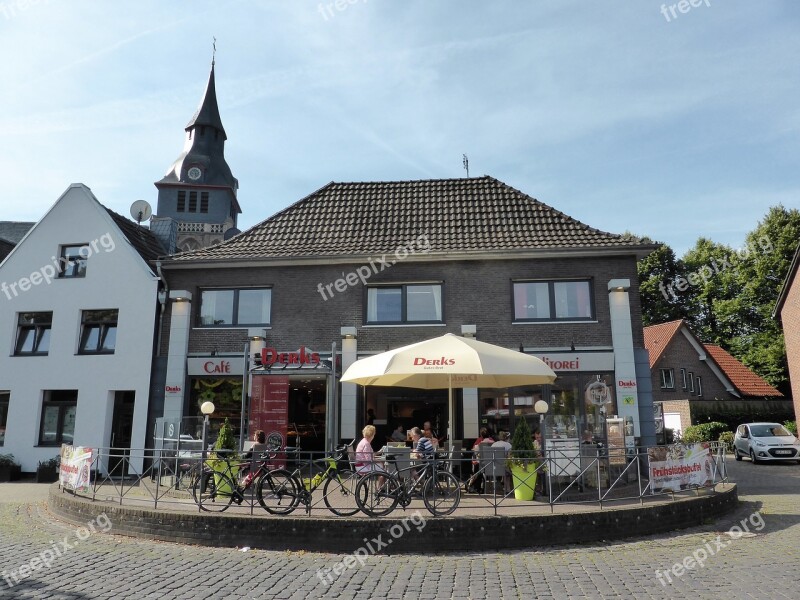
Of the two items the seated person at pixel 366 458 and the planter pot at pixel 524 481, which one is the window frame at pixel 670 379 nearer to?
the planter pot at pixel 524 481

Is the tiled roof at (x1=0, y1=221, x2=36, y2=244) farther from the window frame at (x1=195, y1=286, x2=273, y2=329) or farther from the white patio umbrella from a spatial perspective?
the white patio umbrella

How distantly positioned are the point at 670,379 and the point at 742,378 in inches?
236

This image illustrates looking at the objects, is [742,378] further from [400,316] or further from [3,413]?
[3,413]

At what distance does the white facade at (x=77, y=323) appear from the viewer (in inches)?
747

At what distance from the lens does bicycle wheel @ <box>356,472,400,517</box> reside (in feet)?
31.5

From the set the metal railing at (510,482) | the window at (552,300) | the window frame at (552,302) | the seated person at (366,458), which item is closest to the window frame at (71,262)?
the metal railing at (510,482)

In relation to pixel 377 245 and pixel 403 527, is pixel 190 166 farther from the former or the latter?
pixel 403 527

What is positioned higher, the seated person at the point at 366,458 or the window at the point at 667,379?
the window at the point at 667,379

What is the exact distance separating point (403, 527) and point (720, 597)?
4167 mm

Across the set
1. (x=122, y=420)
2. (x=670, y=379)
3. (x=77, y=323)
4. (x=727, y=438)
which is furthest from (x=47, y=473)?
(x=670, y=379)

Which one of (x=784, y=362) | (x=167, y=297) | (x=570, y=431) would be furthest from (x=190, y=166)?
(x=570, y=431)

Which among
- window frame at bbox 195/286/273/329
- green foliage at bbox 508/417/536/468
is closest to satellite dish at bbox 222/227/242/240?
window frame at bbox 195/286/273/329

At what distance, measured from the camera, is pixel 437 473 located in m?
9.75

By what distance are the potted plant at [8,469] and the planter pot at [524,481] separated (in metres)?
15.7
